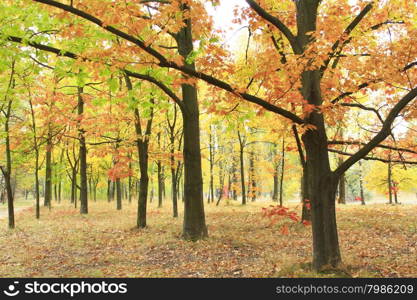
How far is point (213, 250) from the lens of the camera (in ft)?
33.3

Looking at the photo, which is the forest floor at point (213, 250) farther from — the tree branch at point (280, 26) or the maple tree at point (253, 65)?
the tree branch at point (280, 26)

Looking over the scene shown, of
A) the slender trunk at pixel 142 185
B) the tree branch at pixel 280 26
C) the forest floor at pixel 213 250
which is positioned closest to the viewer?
the tree branch at pixel 280 26

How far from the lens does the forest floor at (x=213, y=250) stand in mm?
7991

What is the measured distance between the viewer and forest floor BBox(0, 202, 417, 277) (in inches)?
315

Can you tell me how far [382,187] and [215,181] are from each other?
751 inches

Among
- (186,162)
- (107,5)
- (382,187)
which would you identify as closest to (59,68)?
(107,5)

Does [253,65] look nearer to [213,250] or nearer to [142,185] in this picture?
[213,250]

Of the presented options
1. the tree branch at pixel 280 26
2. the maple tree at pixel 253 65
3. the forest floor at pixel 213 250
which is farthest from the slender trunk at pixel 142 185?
the tree branch at pixel 280 26

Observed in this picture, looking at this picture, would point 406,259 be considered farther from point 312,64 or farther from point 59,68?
point 59,68

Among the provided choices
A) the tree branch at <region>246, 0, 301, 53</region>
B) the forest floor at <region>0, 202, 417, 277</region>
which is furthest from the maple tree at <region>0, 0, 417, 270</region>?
the forest floor at <region>0, 202, 417, 277</region>

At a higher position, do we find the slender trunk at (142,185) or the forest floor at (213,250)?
the slender trunk at (142,185)

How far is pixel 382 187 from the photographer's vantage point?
36.4 metres

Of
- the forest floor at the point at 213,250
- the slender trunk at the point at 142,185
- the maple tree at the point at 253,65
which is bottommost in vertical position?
the forest floor at the point at 213,250

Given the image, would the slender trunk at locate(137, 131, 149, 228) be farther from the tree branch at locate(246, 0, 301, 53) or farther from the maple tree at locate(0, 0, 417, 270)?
the tree branch at locate(246, 0, 301, 53)
